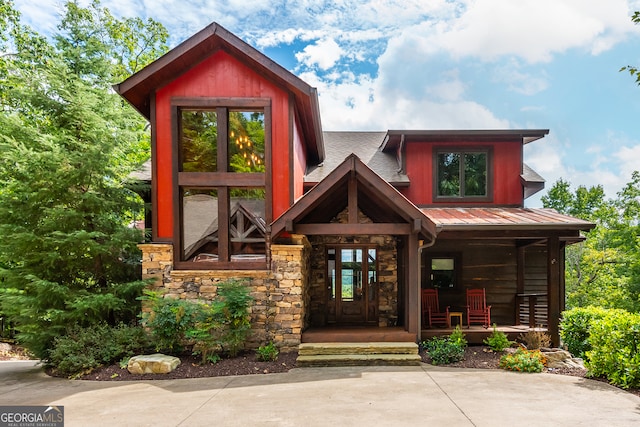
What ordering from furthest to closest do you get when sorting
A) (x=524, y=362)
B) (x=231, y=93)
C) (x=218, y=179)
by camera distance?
(x=231, y=93)
(x=218, y=179)
(x=524, y=362)

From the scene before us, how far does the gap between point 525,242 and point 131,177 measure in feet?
33.9

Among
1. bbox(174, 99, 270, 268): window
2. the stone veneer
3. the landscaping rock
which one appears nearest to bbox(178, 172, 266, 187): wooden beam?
bbox(174, 99, 270, 268): window

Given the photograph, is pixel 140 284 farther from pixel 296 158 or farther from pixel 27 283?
pixel 296 158

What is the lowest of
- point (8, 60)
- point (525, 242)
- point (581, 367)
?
point (581, 367)

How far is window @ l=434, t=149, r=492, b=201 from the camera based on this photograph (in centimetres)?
1015

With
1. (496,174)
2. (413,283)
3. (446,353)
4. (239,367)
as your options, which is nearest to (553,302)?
(446,353)

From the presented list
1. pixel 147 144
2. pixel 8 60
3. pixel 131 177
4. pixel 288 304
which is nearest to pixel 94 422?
pixel 288 304

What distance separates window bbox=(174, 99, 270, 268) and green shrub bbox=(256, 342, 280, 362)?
1.71m

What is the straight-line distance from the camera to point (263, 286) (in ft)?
→ 24.8

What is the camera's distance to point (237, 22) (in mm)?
10539

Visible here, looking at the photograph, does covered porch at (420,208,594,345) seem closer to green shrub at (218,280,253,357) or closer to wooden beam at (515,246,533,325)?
wooden beam at (515,246,533,325)

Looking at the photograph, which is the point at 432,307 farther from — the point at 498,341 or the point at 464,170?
the point at 464,170

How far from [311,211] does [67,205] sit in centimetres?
528

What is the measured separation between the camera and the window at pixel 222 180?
25.6 feet
